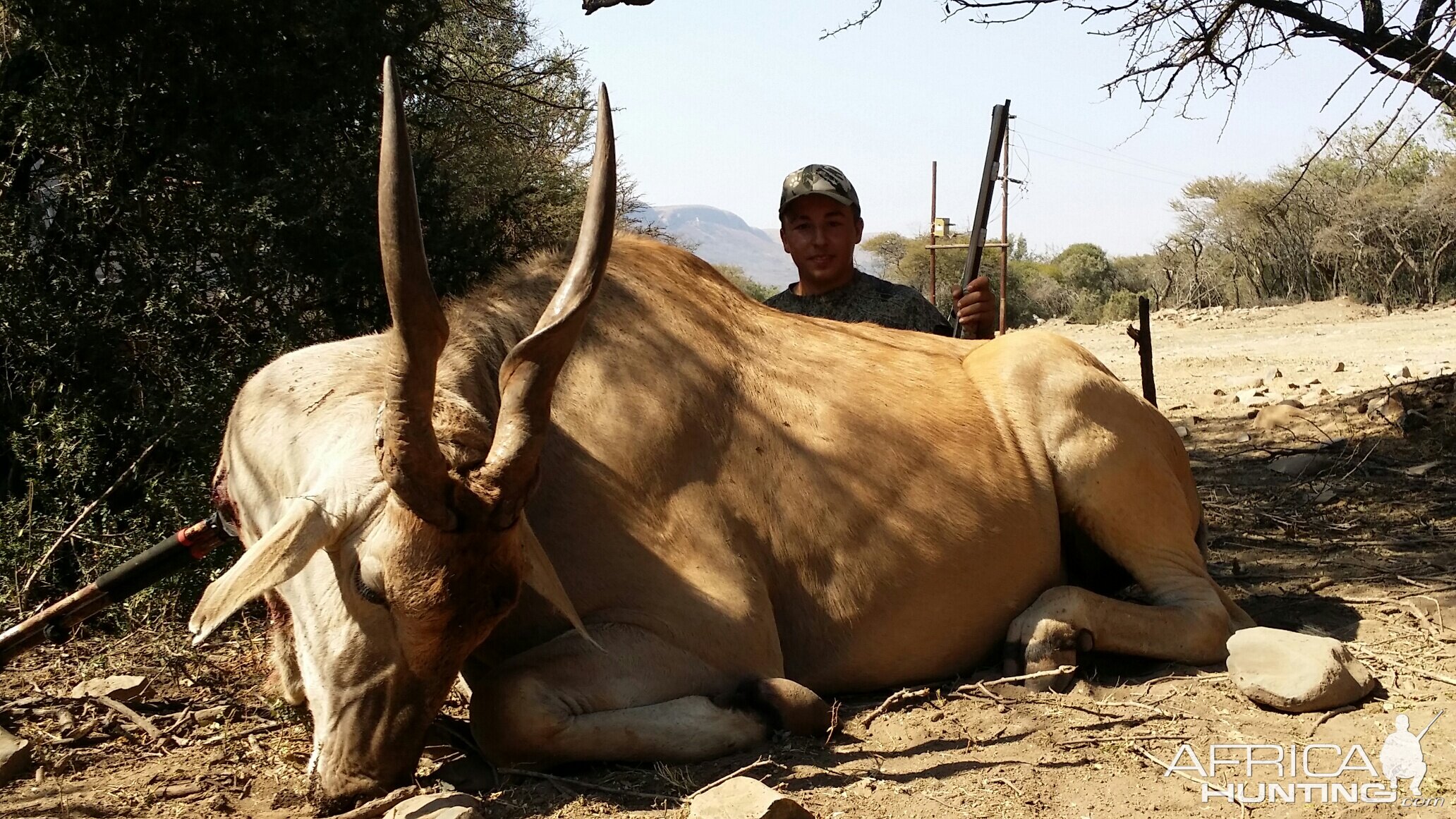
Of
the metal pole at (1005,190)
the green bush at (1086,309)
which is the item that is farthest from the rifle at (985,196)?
the green bush at (1086,309)

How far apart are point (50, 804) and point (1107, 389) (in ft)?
12.7

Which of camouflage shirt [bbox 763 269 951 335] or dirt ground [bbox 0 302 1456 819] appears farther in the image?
camouflage shirt [bbox 763 269 951 335]

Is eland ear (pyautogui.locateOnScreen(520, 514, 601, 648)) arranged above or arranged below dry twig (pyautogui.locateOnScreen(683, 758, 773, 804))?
above

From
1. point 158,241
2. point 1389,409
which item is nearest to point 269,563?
point 158,241

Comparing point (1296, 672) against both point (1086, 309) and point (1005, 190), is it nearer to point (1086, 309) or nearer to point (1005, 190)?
point (1005, 190)

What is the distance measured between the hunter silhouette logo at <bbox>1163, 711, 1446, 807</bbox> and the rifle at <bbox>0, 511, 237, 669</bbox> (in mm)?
3020

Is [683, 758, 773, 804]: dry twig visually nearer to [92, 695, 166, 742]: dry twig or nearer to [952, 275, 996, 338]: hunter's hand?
[92, 695, 166, 742]: dry twig

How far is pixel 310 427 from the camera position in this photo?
3432 mm

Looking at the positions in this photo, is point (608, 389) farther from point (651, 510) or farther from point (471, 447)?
point (471, 447)

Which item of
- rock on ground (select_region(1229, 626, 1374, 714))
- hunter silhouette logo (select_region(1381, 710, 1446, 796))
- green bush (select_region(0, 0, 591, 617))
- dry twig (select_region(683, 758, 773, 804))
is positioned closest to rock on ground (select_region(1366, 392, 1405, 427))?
Result: rock on ground (select_region(1229, 626, 1374, 714))

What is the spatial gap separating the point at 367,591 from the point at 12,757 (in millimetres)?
1415

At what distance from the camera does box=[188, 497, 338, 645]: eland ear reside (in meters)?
2.81

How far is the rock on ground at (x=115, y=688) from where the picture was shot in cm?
417

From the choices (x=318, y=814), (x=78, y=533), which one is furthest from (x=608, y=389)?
(x=78, y=533)
